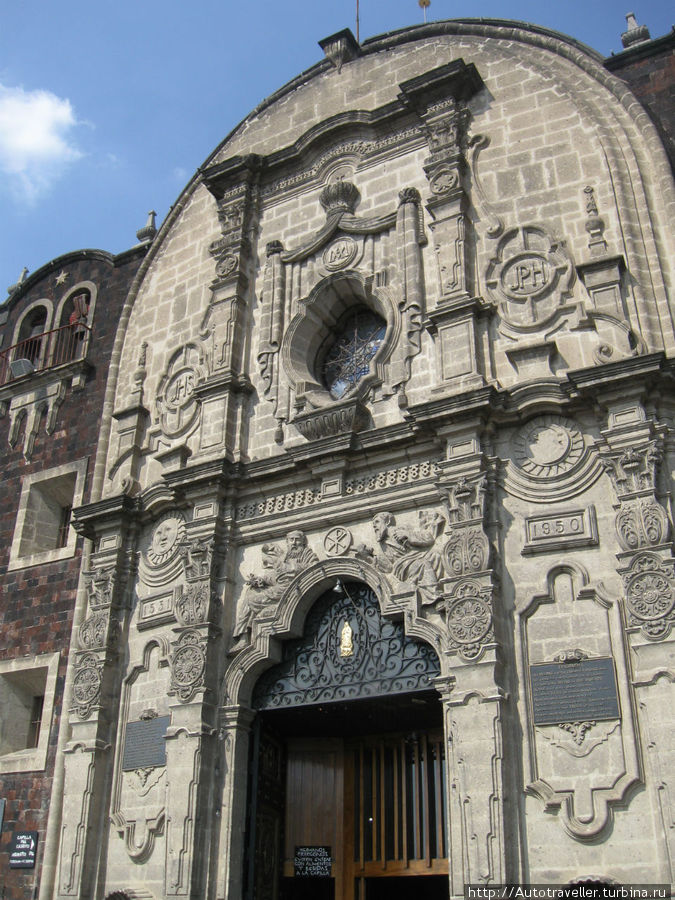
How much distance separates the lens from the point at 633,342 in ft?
36.6

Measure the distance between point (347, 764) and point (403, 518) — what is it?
3.84m

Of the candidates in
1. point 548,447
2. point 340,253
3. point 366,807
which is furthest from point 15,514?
point 548,447

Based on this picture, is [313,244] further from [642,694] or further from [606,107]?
[642,694]

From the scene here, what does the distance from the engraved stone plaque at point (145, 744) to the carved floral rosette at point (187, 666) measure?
604mm

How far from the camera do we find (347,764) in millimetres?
13328

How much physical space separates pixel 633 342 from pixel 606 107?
3.92 metres

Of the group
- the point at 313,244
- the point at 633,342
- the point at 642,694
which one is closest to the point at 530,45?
the point at 313,244

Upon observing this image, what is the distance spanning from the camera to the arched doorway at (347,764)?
11695mm

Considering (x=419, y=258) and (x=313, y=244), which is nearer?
(x=419, y=258)

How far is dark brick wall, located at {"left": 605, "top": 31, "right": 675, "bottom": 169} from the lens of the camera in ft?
42.1

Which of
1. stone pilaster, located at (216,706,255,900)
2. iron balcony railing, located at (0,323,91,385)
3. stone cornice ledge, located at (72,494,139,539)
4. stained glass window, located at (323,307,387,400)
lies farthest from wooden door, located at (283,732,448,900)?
iron balcony railing, located at (0,323,91,385)

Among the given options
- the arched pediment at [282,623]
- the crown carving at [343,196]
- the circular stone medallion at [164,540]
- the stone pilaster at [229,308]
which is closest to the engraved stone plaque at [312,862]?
the arched pediment at [282,623]

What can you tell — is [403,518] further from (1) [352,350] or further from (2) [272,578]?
(1) [352,350]

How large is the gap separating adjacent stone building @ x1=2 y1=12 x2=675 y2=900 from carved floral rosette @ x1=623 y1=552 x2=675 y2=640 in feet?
0.09
